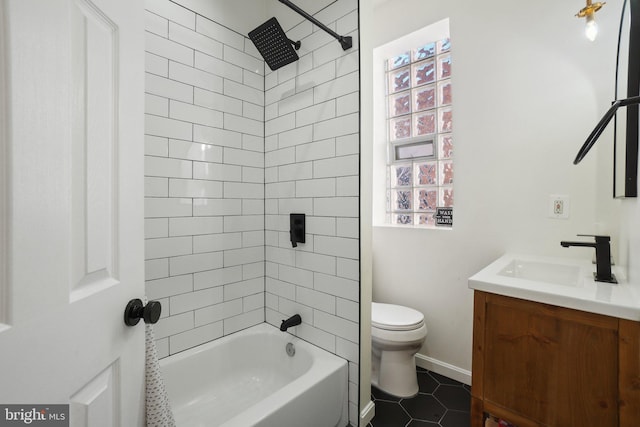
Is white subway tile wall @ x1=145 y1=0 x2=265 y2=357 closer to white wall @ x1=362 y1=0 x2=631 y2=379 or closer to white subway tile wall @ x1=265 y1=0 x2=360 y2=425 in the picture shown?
white subway tile wall @ x1=265 y1=0 x2=360 y2=425

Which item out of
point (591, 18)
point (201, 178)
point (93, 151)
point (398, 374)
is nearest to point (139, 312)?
point (93, 151)

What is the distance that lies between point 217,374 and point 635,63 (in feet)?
7.95

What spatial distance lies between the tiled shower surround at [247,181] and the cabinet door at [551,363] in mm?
625

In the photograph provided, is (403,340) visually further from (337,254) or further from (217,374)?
(217,374)

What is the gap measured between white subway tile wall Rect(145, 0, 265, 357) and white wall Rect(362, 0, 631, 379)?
1.18 m

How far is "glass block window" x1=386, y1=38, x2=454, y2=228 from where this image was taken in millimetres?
2180

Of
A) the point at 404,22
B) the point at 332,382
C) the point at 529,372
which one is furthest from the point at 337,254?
the point at 404,22

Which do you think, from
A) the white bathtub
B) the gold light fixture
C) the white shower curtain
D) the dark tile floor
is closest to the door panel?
the white shower curtain

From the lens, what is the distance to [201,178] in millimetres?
1638

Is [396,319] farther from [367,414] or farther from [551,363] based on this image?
[551,363]

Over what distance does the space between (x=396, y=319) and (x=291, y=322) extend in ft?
2.21

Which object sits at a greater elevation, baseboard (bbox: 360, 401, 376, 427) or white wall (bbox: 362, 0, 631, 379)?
white wall (bbox: 362, 0, 631, 379)

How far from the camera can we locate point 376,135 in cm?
249

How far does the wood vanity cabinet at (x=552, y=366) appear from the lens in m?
0.90
